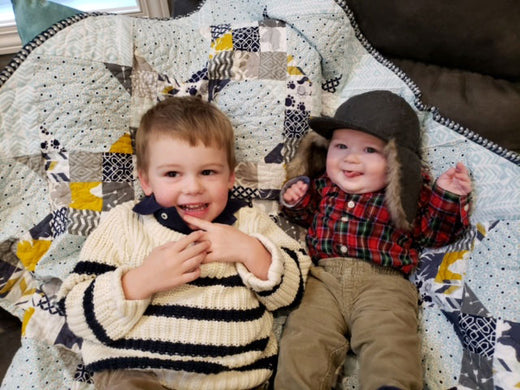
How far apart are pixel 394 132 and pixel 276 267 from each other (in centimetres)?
45

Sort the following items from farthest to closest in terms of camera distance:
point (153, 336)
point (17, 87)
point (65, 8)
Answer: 1. point (65, 8)
2. point (17, 87)
3. point (153, 336)

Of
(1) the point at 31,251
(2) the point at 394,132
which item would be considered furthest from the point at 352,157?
(1) the point at 31,251

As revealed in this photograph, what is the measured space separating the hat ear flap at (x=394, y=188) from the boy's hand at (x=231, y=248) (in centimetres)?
34

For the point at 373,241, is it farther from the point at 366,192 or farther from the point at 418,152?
the point at 418,152

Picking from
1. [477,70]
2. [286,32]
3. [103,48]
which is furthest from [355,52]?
[103,48]

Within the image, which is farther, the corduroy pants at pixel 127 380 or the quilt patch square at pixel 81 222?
the quilt patch square at pixel 81 222

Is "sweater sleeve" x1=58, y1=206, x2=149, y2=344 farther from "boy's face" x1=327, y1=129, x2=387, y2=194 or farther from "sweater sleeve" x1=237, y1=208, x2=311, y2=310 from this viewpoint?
"boy's face" x1=327, y1=129, x2=387, y2=194

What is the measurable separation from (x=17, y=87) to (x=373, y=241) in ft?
3.22

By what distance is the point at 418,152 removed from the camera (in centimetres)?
116

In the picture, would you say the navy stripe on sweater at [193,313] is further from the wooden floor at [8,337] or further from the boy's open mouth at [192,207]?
the wooden floor at [8,337]

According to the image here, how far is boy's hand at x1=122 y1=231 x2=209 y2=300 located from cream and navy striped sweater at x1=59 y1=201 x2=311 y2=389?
24mm

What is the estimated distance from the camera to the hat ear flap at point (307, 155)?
3.84 ft

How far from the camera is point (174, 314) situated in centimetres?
88

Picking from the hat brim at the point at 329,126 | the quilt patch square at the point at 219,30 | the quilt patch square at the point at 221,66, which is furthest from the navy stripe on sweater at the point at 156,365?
the quilt patch square at the point at 219,30
